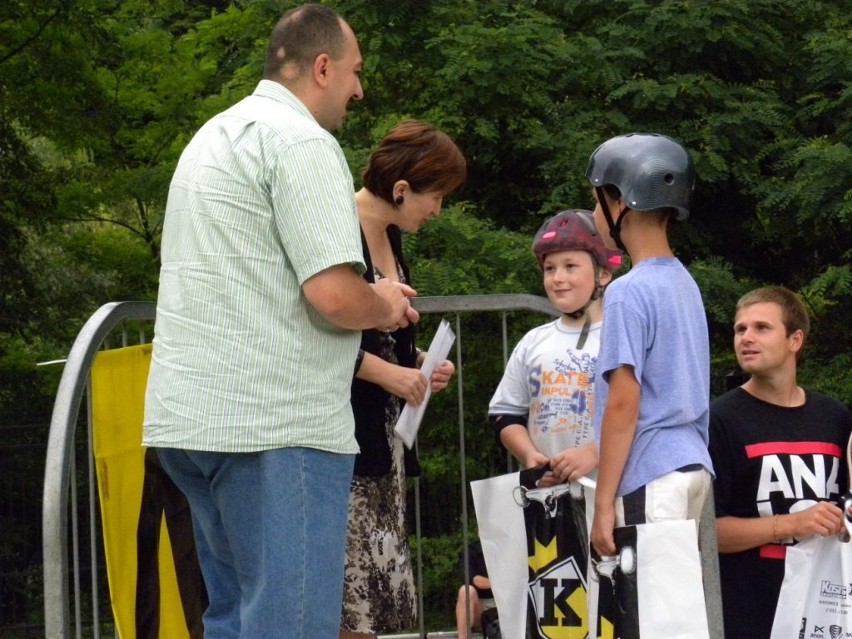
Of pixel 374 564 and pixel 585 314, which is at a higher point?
pixel 585 314

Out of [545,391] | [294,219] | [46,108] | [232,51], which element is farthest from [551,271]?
[46,108]

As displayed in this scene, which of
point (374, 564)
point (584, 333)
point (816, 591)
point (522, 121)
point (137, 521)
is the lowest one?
point (816, 591)

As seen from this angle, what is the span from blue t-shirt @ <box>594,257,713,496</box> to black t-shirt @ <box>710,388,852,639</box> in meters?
0.81

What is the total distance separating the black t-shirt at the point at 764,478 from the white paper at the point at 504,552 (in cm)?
65

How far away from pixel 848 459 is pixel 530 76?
5.10 meters

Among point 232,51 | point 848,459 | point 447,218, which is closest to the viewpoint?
point 848,459

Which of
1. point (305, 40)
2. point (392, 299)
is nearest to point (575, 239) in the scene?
point (392, 299)

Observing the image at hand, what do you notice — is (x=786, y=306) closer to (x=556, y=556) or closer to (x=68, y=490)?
(x=556, y=556)

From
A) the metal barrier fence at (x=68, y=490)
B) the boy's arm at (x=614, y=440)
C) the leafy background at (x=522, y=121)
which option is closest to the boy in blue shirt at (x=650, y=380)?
the boy's arm at (x=614, y=440)

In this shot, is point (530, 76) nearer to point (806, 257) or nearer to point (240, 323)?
point (806, 257)

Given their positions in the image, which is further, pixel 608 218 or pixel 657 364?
pixel 608 218

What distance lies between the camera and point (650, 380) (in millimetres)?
3281

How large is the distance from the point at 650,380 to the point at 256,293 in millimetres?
1068

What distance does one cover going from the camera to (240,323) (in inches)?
112
